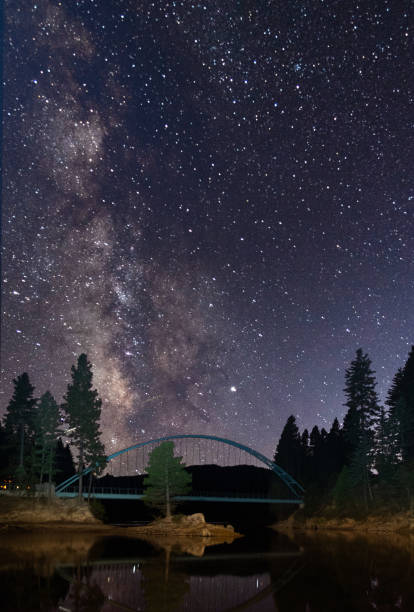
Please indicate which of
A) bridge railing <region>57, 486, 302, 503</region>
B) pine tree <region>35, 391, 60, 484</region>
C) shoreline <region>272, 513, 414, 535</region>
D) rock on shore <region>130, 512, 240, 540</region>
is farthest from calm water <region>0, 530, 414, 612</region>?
bridge railing <region>57, 486, 302, 503</region>

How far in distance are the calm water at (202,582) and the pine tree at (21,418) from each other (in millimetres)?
37015

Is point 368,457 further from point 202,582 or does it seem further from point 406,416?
point 202,582

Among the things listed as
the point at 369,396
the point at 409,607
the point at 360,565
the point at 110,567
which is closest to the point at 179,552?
the point at 110,567

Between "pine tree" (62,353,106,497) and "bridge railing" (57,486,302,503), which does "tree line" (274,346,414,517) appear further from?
"pine tree" (62,353,106,497)

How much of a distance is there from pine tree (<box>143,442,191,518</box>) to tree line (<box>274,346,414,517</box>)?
76.3 ft

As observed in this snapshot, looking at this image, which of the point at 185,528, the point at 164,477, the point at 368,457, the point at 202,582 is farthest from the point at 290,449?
the point at 202,582

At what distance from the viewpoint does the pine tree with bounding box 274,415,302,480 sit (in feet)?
326

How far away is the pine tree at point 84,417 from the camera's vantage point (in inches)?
2331

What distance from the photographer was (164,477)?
51.6 meters

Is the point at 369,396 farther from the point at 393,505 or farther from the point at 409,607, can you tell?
the point at 409,607

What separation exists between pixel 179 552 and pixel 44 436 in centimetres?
3445

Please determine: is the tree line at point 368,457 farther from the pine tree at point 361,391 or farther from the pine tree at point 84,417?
the pine tree at point 84,417

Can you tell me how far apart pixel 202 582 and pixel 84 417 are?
4527cm

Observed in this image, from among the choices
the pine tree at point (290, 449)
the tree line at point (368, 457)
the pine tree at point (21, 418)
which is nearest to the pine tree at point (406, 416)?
the tree line at point (368, 457)
